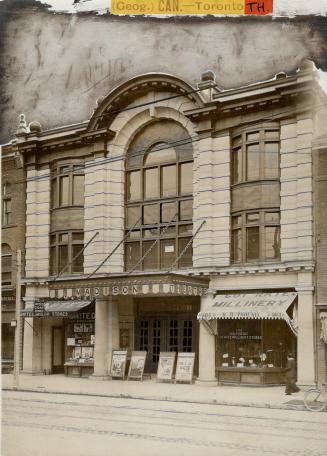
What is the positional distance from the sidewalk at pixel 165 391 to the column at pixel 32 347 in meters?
0.37

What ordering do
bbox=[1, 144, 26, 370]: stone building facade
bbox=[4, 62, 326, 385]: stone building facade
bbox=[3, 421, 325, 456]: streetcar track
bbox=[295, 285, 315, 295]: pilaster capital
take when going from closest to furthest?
bbox=[3, 421, 325, 456]: streetcar track
bbox=[1, 144, 26, 370]: stone building facade
bbox=[4, 62, 326, 385]: stone building facade
bbox=[295, 285, 315, 295]: pilaster capital

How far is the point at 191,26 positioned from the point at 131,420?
742 cm

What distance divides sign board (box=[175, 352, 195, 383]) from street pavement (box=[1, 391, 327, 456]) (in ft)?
6.68

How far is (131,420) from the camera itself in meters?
13.5

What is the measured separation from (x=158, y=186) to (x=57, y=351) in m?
5.27

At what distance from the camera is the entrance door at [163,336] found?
61.1 feet

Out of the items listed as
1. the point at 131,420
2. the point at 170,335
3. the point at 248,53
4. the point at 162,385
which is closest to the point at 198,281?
the point at 170,335

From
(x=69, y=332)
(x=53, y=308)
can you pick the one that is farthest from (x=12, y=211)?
(x=69, y=332)

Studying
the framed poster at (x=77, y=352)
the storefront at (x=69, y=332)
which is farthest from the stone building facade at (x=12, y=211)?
the framed poster at (x=77, y=352)

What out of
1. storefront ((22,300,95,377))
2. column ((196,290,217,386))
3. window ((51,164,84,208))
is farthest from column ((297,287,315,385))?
window ((51,164,84,208))

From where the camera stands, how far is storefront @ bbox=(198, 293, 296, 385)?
60.2ft

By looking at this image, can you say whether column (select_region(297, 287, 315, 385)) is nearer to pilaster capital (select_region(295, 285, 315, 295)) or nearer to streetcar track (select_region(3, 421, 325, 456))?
pilaster capital (select_region(295, 285, 315, 295))

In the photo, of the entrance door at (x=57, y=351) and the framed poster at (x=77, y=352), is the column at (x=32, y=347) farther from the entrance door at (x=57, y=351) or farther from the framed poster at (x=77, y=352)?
the framed poster at (x=77, y=352)

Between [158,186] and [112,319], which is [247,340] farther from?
[158,186]
